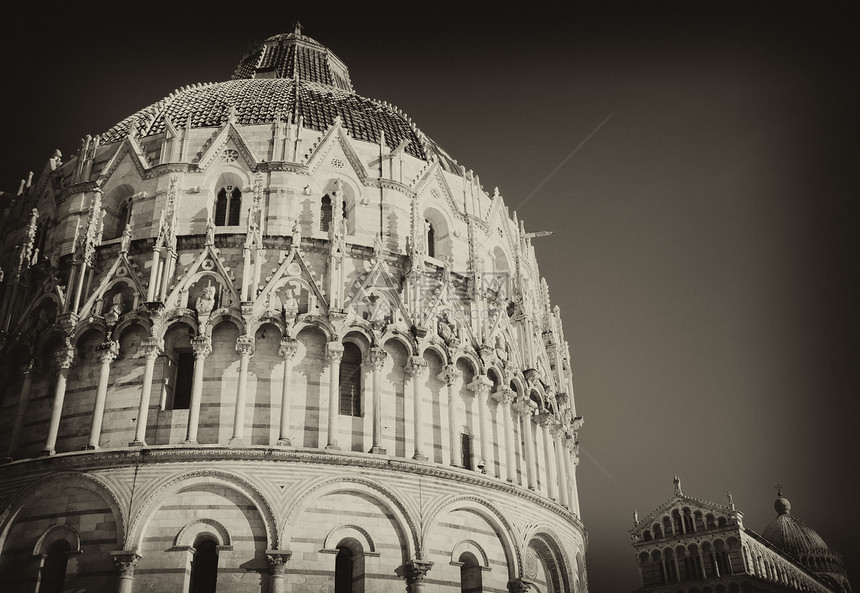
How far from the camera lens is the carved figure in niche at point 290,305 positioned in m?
23.4

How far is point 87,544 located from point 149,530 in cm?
155

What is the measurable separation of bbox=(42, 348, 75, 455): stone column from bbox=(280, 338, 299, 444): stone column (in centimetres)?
573

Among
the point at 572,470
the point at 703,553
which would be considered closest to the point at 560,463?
the point at 572,470

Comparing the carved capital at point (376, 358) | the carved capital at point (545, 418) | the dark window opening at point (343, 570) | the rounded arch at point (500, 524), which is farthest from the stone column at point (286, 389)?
the carved capital at point (545, 418)

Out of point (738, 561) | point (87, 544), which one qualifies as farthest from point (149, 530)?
point (738, 561)

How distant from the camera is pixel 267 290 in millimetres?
23734

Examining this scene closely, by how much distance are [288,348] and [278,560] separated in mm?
5502

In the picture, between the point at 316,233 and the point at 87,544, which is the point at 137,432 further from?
the point at 316,233

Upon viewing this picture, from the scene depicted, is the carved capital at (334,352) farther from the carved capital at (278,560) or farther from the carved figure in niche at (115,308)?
the carved figure in niche at (115,308)

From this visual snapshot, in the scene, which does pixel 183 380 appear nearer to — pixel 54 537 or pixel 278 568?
pixel 54 537

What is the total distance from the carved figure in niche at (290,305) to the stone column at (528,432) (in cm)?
779

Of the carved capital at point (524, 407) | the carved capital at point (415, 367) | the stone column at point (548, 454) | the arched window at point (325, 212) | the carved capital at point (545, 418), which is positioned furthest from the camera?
the carved capital at point (545, 418)

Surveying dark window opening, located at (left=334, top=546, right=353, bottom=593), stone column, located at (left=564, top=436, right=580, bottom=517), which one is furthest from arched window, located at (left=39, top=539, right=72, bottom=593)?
stone column, located at (left=564, top=436, right=580, bottom=517)

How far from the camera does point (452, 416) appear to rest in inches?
968
